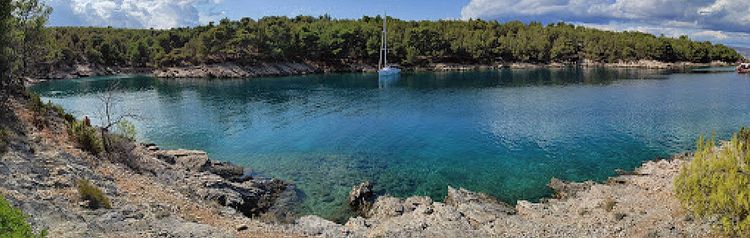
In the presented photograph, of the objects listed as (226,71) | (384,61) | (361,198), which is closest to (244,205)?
(361,198)

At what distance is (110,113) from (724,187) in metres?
70.8

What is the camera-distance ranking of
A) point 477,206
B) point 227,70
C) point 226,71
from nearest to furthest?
point 477,206 < point 226,71 < point 227,70

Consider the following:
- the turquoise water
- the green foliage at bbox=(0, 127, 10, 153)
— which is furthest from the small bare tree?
the green foliage at bbox=(0, 127, 10, 153)

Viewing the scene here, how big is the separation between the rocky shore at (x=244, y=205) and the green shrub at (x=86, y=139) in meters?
0.59

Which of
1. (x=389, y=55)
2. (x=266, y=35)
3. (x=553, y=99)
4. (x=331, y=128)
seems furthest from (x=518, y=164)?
(x=389, y=55)

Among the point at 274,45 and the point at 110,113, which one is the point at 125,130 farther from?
the point at 274,45

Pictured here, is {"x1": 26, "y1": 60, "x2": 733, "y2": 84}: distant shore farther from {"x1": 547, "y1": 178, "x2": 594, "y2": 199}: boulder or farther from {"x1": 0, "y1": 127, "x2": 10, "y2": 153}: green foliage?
{"x1": 547, "y1": 178, "x2": 594, "y2": 199}: boulder

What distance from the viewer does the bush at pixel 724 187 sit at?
1934 centimetres

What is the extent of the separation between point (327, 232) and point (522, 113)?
51.7 meters

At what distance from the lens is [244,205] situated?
32.3m

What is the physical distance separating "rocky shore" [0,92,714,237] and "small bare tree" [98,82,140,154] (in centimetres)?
226

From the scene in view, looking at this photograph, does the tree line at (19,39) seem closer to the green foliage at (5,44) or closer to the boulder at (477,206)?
the green foliage at (5,44)

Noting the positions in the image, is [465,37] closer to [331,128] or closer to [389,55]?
[389,55]

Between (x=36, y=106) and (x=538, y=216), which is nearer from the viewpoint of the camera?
(x=538, y=216)
